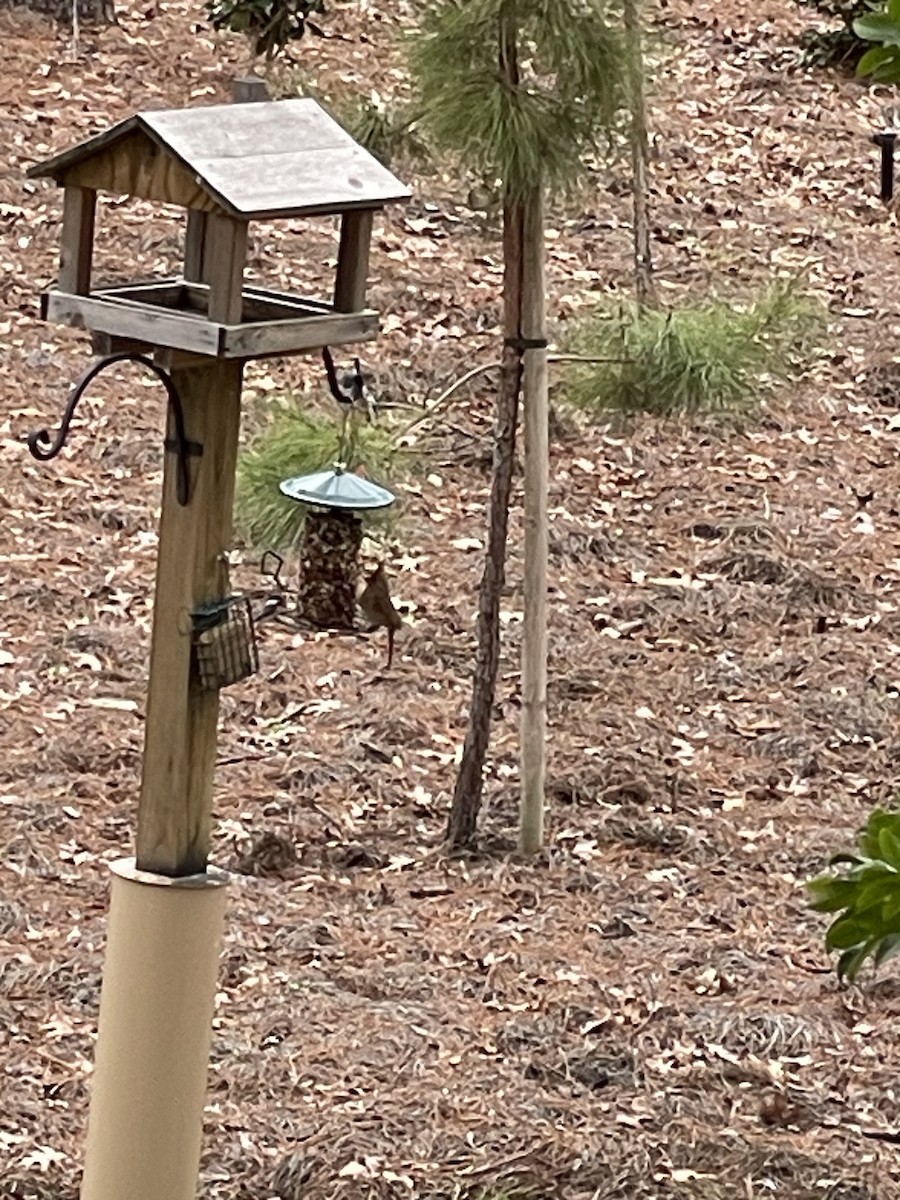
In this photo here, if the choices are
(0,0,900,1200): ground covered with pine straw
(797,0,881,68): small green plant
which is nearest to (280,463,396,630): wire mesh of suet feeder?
(0,0,900,1200): ground covered with pine straw

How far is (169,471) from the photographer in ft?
9.27

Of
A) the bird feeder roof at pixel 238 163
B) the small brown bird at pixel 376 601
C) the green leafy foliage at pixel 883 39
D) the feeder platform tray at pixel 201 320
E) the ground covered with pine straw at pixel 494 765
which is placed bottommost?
the ground covered with pine straw at pixel 494 765

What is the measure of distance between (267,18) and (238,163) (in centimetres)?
755

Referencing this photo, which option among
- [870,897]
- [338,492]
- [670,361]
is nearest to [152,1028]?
[870,897]

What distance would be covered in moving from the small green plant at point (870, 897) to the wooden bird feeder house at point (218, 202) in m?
1.33

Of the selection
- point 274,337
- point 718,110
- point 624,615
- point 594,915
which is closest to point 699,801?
point 594,915

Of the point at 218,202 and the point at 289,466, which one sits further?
the point at 289,466

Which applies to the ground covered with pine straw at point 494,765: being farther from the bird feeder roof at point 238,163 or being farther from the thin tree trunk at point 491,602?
the bird feeder roof at point 238,163

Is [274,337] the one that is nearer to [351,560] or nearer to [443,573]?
[351,560]

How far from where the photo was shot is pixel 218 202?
2768mm

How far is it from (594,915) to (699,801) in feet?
2.57

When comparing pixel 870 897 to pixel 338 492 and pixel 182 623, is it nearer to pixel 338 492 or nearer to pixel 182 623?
pixel 182 623

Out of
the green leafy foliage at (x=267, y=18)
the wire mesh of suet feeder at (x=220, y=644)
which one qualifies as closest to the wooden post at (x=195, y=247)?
the wire mesh of suet feeder at (x=220, y=644)

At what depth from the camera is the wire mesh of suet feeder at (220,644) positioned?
2.82 meters
